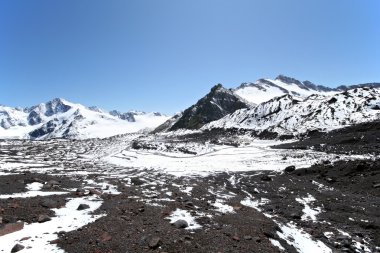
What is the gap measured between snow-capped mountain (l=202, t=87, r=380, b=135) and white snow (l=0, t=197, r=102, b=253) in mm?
79537

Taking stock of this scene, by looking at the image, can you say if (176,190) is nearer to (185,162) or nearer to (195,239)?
(195,239)

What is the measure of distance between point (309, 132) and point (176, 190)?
63.0 metres

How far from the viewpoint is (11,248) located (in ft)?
49.0

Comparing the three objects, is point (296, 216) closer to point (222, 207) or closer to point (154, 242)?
point (222, 207)

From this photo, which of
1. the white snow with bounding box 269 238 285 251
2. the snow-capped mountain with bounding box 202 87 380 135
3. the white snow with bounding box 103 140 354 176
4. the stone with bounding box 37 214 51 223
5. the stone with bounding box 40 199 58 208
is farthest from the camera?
the snow-capped mountain with bounding box 202 87 380 135


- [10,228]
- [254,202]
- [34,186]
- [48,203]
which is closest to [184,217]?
[48,203]

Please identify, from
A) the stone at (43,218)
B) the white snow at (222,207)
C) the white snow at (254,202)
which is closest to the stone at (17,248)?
the stone at (43,218)

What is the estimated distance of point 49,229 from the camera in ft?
58.2

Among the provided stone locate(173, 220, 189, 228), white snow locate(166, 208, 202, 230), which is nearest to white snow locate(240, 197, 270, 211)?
white snow locate(166, 208, 202, 230)

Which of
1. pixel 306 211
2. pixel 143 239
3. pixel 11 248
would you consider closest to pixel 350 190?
pixel 306 211

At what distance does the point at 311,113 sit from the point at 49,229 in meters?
101

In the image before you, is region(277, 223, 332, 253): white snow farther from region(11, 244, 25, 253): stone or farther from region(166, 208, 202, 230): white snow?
region(11, 244, 25, 253): stone

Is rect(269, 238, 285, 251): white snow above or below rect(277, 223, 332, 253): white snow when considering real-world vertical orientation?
above

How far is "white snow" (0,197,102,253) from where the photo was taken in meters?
15.3
